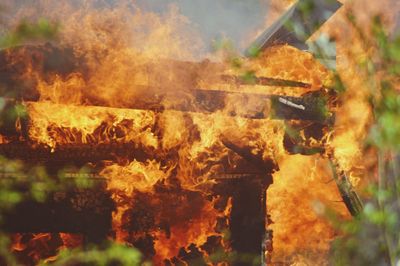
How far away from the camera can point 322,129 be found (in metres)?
8.28

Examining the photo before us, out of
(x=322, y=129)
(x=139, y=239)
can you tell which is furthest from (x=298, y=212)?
(x=139, y=239)

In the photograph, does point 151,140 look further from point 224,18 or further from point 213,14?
point 213,14

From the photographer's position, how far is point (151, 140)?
7.46 metres

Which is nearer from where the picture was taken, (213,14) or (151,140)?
(151,140)

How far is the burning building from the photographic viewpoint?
7.03m

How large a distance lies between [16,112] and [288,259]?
899 cm

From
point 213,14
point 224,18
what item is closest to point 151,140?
point 224,18

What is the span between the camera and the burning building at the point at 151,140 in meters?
7.03

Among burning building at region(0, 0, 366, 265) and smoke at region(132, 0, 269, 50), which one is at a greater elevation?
smoke at region(132, 0, 269, 50)

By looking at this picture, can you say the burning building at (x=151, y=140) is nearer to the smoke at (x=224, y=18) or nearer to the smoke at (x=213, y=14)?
the smoke at (x=213, y=14)

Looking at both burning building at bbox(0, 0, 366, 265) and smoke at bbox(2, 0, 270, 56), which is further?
smoke at bbox(2, 0, 270, 56)

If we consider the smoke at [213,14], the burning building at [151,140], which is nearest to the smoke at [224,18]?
the smoke at [213,14]

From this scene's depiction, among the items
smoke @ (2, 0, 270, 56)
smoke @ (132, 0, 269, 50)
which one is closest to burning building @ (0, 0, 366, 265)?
smoke @ (2, 0, 270, 56)

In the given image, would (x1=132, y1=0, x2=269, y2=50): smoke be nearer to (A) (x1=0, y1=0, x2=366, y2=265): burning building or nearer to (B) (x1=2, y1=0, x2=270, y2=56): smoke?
(B) (x1=2, y1=0, x2=270, y2=56): smoke
